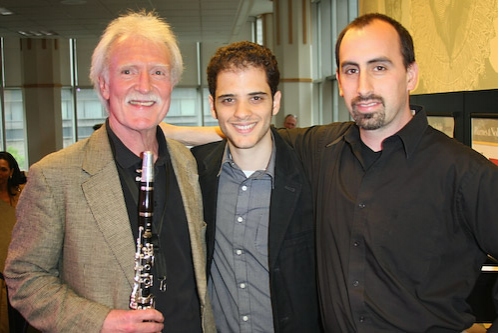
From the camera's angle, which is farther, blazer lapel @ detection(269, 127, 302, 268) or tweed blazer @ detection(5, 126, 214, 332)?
blazer lapel @ detection(269, 127, 302, 268)

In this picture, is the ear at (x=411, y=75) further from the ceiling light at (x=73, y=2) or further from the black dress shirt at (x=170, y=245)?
the ceiling light at (x=73, y=2)

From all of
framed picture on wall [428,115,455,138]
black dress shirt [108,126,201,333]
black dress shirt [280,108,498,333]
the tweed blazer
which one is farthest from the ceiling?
black dress shirt [280,108,498,333]

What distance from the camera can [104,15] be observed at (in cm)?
1026

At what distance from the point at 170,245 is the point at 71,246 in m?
0.37

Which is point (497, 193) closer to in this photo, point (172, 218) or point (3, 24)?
point (172, 218)

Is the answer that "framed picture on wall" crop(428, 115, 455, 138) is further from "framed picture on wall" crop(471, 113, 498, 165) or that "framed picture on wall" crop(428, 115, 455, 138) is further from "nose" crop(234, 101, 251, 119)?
"nose" crop(234, 101, 251, 119)

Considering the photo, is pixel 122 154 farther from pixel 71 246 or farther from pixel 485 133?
pixel 485 133

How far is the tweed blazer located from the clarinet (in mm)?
54

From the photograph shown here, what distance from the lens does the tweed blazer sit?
68.5 inches

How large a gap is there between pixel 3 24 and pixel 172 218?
432 inches

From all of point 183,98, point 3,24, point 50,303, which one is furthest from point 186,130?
point 183,98

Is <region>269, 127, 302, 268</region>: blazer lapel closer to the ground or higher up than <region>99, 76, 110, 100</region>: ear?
closer to the ground

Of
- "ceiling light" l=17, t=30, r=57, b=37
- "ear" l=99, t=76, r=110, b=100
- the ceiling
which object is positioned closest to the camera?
"ear" l=99, t=76, r=110, b=100

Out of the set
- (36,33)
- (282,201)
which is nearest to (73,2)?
(36,33)
